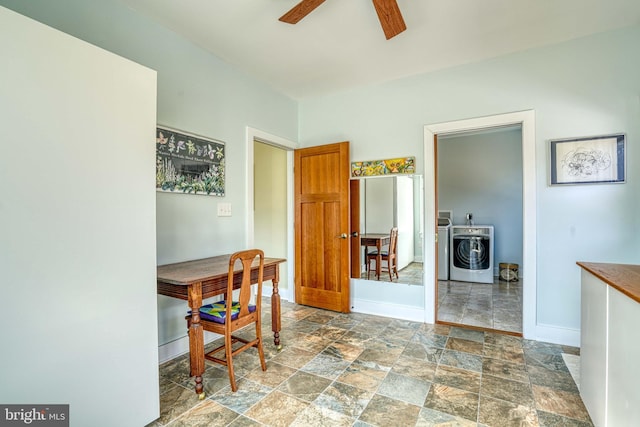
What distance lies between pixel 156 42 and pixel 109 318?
2.10 metres

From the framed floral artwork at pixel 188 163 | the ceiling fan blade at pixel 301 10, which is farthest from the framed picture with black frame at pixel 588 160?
the framed floral artwork at pixel 188 163

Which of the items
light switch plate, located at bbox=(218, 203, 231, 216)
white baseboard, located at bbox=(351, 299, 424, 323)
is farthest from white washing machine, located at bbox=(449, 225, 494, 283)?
light switch plate, located at bbox=(218, 203, 231, 216)

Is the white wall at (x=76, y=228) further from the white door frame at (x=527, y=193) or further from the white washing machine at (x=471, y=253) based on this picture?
the white washing machine at (x=471, y=253)

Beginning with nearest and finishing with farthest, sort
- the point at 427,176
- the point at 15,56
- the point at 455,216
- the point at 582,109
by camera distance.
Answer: the point at 15,56
the point at 582,109
the point at 427,176
the point at 455,216

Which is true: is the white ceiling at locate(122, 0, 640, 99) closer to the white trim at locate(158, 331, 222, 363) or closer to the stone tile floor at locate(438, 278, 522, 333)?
the white trim at locate(158, 331, 222, 363)

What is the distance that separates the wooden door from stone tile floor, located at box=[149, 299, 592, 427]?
769mm

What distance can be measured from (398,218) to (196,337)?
245 cm

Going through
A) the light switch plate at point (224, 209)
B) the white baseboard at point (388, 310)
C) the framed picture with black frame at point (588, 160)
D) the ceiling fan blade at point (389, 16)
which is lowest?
the white baseboard at point (388, 310)

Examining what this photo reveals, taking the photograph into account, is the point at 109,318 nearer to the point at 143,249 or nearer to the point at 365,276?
the point at 143,249

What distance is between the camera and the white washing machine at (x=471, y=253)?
4.97 meters

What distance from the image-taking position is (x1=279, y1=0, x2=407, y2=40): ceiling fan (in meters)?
1.80

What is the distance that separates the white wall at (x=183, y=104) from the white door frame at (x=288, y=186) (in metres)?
0.05

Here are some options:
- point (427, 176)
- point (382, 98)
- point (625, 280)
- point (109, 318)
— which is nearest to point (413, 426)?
point (625, 280)

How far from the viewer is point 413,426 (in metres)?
1.67
